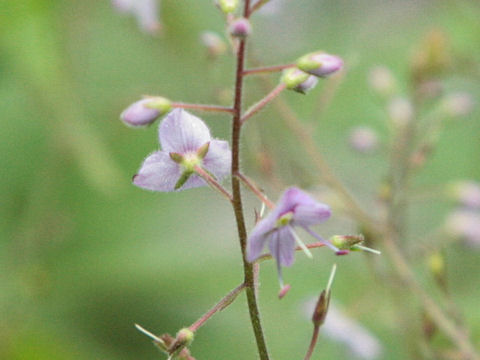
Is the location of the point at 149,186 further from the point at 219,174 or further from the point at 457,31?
the point at 457,31

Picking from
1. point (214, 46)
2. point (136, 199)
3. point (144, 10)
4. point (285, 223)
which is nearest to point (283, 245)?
point (285, 223)

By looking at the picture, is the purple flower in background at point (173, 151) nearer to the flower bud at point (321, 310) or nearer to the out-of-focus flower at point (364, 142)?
the flower bud at point (321, 310)

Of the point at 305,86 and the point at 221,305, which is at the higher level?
the point at 305,86

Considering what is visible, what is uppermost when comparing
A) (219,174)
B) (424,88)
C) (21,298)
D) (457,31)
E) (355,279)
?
(219,174)

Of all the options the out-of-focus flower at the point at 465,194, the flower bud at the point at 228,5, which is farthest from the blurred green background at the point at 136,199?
the flower bud at the point at 228,5

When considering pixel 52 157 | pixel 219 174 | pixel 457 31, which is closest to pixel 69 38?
pixel 52 157

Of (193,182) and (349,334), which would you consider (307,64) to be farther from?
(349,334)
